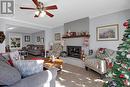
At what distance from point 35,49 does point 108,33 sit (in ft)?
21.9

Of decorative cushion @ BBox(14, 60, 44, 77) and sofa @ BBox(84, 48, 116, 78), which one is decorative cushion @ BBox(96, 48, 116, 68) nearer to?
sofa @ BBox(84, 48, 116, 78)

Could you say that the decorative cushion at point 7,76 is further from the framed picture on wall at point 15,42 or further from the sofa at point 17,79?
the framed picture on wall at point 15,42

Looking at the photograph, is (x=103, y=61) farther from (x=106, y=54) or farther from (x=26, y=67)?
(x=26, y=67)

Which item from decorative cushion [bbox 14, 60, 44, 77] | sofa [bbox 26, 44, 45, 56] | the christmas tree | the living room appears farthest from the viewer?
sofa [bbox 26, 44, 45, 56]

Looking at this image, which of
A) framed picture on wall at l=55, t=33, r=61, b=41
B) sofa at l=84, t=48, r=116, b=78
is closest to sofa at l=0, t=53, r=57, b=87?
sofa at l=84, t=48, r=116, b=78

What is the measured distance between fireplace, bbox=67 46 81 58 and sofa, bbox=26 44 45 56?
108 inches

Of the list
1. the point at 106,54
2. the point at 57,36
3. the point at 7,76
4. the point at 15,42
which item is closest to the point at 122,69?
the point at 7,76

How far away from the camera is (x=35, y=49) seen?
10406 millimetres

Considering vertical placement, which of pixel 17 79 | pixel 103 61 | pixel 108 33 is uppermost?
pixel 108 33

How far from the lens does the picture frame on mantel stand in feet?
16.5

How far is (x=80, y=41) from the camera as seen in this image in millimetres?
6609

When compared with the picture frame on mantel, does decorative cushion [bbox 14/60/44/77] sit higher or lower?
lower

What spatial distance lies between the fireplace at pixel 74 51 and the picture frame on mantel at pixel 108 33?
138 centimetres

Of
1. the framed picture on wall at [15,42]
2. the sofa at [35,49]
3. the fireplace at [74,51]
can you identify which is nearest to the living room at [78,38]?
the fireplace at [74,51]
